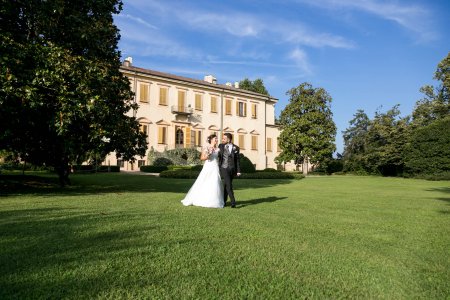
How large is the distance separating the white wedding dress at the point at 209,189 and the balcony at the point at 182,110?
3201 cm

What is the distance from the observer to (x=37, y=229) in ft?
16.2

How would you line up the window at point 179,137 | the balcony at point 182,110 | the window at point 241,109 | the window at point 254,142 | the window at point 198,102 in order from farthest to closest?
1. the window at point 254,142
2. the window at point 241,109
3. the window at point 198,102
4. the window at point 179,137
5. the balcony at point 182,110

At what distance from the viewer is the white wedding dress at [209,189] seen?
8.49m

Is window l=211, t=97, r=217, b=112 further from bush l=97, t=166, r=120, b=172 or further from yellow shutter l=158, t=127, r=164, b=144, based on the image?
bush l=97, t=166, r=120, b=172

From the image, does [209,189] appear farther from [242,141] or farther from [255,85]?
[255,85]

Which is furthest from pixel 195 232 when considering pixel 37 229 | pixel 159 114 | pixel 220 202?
→ pixel 159 114

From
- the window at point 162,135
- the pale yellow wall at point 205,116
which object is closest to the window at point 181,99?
the pale yellow wall at point 205,116

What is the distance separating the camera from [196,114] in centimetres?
4262

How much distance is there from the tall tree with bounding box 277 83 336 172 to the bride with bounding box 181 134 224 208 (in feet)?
105

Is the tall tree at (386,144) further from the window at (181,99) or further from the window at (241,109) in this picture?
the window at (181,99)

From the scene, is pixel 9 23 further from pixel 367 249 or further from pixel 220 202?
pixel 367 249

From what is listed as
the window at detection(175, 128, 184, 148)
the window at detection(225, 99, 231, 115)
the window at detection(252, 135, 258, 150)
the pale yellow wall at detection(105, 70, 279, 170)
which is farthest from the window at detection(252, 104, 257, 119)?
the window at detection(175, 128, 184, 148)

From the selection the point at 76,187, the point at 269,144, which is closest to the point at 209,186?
the point at 76,187

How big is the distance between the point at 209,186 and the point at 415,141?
2930cm
